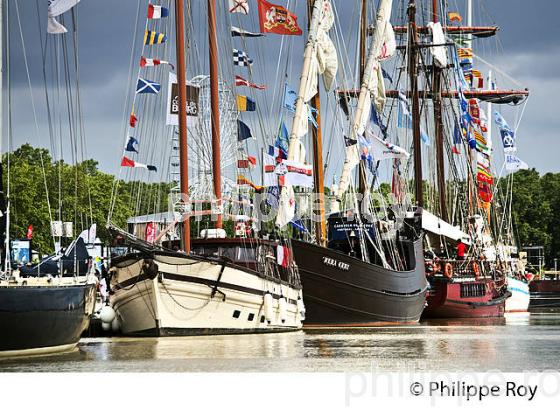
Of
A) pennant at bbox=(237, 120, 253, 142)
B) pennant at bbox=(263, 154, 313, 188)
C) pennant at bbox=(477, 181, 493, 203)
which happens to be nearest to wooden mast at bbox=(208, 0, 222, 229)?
pennant at bbox=(237, 120, 253, 142)

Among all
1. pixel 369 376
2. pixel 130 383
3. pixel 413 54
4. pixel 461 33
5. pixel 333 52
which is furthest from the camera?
pixel 461 33

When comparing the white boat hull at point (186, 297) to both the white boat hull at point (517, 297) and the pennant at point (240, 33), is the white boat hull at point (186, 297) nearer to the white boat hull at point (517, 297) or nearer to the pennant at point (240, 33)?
the pennant at point (240, 33)

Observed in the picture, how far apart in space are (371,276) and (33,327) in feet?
67.2

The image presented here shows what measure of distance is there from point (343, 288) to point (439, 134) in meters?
28.1

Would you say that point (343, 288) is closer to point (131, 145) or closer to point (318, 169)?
point (318, 169)

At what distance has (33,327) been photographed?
81.8ft

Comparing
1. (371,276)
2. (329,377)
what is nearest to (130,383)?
(329,377)

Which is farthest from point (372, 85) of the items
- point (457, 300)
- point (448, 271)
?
point (457, 300)

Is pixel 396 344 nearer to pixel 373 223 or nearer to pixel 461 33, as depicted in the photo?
pixel 373 223

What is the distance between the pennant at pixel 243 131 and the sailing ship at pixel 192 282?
11.1 ft

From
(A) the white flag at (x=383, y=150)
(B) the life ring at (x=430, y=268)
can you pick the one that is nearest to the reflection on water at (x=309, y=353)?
(A) the white flag at (x=383, y=150)

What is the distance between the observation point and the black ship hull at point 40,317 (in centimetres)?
2412

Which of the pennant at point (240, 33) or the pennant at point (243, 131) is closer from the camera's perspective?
the pennant at point (243, 131)

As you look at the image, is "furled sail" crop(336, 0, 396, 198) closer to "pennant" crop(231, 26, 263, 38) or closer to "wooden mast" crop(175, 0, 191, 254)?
"pennant" crop(231, 26, 263, 38)
